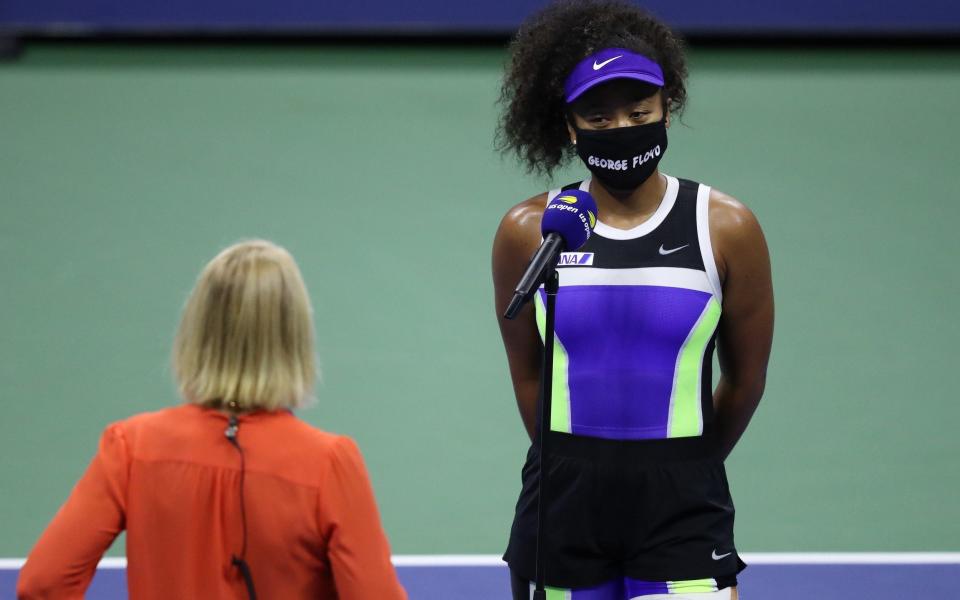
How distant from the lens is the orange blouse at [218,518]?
2.79m

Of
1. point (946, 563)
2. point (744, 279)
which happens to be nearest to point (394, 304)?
point (946, 563)

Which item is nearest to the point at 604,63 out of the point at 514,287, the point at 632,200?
the point at 632,200

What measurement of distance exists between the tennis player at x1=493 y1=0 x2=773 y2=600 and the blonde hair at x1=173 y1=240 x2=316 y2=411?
93 centimetres

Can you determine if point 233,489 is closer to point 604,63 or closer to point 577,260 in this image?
point 577,260

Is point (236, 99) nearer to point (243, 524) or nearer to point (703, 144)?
point (703, 144)

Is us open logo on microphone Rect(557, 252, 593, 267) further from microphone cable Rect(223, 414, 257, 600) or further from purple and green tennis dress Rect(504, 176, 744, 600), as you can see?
microphone cable Rect(223, 414, 257, 600)

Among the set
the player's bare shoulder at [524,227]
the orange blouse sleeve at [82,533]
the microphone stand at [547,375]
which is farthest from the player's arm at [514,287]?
the orange blouse sleeve at [82,533]

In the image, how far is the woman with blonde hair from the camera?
110 inches

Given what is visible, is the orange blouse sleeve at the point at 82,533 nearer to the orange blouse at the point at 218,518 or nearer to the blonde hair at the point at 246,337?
the orange blouse at the point at 218,518

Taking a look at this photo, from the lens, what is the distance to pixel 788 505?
6.31 metres

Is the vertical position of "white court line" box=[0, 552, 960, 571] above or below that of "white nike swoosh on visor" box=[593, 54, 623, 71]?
below

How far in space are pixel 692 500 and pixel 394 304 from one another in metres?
4.69

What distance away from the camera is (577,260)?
3590 millimetres

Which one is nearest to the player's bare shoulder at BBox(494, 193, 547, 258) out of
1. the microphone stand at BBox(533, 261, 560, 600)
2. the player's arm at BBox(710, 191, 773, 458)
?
the player's arm at BBox(710, 191, 773, 458)
